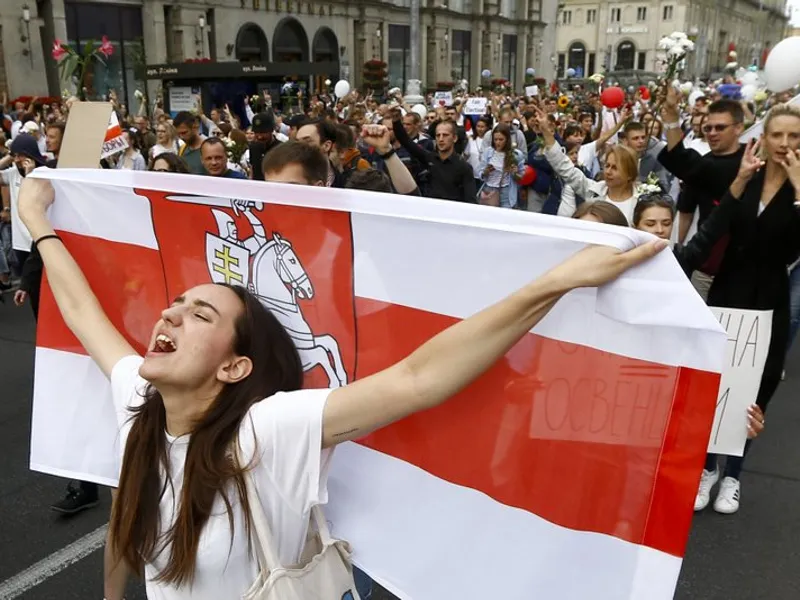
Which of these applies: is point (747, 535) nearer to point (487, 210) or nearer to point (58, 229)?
point (487, 210)

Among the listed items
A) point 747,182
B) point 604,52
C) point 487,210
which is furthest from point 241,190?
point 604,52

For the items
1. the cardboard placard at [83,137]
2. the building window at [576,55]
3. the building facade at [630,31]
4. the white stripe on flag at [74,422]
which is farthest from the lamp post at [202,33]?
the building window at [576,55]

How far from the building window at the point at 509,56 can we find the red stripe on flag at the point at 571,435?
55126mm

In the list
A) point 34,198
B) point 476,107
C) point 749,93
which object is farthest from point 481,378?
point 749,93

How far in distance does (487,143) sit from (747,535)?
682 centimetres

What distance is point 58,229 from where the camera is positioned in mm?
2416

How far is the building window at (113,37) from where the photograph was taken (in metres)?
25.2

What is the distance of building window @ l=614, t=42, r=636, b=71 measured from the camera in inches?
3930

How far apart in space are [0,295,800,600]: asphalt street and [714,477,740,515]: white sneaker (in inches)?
1.5

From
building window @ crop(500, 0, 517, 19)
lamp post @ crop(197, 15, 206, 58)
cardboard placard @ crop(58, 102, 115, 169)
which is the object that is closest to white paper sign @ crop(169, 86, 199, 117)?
lamp post @ crop(197, 15, 206, 58)

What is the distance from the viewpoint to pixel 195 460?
1.61 m

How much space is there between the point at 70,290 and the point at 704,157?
11.9 ft

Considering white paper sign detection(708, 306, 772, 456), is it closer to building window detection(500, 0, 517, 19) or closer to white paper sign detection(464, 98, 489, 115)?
white paper sign detection(464, 98, 489, 115)

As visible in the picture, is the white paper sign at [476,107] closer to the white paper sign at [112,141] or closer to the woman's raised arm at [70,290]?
the white paper sign at [112,141]
